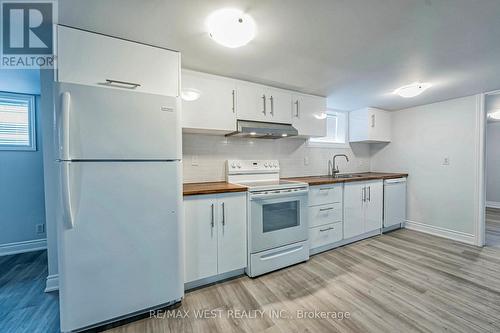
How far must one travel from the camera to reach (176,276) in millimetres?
1706

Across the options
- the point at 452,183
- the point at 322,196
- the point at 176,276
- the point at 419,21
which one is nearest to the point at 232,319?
the point at 176,276

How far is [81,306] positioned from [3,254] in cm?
239

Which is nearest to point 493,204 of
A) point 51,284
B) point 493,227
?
point 493,227

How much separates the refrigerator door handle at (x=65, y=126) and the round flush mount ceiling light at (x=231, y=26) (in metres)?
1.07

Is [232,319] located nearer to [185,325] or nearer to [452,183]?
[185,325]

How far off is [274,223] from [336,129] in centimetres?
248

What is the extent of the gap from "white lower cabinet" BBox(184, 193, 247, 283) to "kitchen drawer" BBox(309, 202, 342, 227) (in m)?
0.99

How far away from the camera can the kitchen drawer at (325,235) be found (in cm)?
263

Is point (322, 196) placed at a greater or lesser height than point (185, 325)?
greater

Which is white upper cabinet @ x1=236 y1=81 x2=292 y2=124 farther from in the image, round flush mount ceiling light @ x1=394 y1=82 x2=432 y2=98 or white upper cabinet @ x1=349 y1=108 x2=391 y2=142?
white upper cabinet @ x1=349 y1=108 x2=391 y2=142

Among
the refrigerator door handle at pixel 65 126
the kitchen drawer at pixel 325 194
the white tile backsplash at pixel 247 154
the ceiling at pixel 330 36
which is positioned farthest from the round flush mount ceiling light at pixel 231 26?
the kitchen drawer at pixel 325 194

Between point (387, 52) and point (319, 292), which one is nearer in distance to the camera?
point (387, 52)

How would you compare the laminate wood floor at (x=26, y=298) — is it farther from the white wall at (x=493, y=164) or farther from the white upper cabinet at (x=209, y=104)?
the white wall at (x=493, y=164)

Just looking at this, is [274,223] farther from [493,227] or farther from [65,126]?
[493,227]
